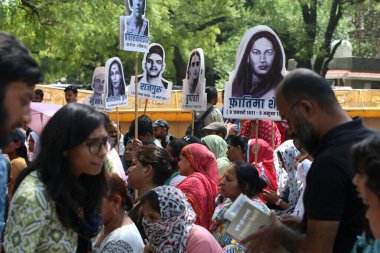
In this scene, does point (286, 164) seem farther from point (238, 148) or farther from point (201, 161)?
point (201, 161)

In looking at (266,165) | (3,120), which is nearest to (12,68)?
(3,120)

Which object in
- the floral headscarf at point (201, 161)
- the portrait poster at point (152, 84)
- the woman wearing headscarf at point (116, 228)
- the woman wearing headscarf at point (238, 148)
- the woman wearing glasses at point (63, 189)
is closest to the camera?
the woman wearing glasses at point (63, 189)

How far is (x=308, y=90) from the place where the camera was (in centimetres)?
351

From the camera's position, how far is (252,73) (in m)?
7.58

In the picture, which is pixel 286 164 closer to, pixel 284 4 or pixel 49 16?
pixel 49 16

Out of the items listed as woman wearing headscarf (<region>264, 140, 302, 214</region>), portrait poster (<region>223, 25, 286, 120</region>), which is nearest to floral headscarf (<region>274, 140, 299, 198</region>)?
woman wearing headscarf (<region>264, 140, 302, 214</region>)

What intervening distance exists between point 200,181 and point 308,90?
291 centimetres

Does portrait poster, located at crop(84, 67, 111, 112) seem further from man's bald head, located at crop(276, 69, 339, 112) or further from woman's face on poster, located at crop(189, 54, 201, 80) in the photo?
man's bald head, located at crop(276, 69, 339, 112)

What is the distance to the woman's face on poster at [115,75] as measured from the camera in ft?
36.0

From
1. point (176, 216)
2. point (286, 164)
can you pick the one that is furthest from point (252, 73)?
point (176, 216)

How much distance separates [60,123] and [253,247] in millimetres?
1021

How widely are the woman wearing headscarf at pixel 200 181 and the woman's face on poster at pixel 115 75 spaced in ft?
14.5

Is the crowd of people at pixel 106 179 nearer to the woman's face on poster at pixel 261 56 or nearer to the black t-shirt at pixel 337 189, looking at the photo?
the black t-shirt at pixel 337 189

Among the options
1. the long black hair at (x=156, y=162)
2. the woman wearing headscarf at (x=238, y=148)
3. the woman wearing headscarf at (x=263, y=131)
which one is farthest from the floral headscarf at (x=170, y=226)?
the woman wearing headscarf at (x=263, y=131)
